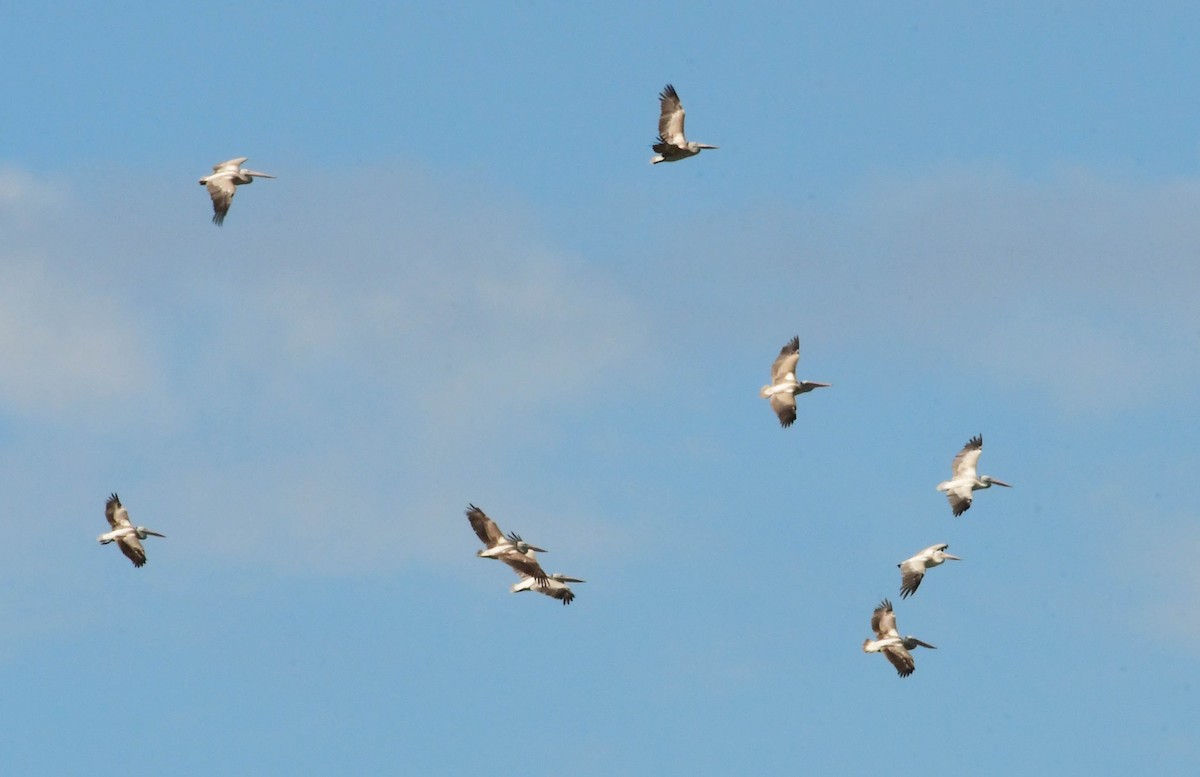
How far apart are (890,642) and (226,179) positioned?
17793mm

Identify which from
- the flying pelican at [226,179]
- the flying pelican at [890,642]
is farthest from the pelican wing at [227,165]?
the flying pelican at [890,642]

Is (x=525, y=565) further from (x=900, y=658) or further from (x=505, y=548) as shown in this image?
(x=900, y=658)

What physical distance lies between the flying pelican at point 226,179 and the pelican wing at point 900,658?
56.7 feet

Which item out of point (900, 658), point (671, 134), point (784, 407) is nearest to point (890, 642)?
point (900, 658)

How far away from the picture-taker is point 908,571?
6862 cm

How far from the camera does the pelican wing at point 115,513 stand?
70.2 metres

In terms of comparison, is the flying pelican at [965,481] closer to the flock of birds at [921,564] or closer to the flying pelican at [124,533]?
the flock of birds at [921,564]

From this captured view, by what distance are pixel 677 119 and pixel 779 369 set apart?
24.5 feet

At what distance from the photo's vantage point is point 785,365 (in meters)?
71.3

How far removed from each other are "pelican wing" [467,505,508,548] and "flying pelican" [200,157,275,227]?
882 cm

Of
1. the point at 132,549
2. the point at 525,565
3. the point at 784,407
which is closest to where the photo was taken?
the point at 525,565

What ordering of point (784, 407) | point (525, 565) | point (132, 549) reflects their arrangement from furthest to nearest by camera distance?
1. point (784, 407)
2. point (132, 549)
3. point (525, 565)

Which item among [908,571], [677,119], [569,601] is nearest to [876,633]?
[908,571]

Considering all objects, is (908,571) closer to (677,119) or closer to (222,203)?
(677,119)
